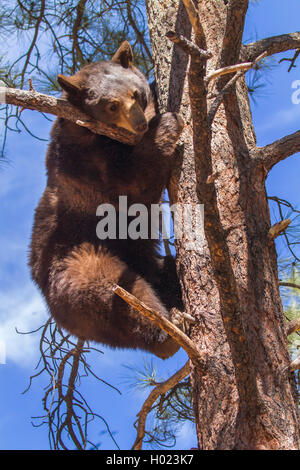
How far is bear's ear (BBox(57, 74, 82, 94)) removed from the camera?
10.5 ft

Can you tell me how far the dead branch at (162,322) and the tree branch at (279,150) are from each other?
1.01 m

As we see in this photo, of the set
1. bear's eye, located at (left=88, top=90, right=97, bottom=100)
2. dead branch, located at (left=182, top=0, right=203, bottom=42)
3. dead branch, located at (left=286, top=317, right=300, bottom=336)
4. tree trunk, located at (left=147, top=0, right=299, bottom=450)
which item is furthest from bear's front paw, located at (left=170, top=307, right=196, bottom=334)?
bear's eye, located at (left=88, top=90, right=97, bottom=100)

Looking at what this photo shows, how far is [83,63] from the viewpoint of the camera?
459 cm

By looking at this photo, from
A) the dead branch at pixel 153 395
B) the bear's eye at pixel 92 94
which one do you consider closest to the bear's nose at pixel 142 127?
the bear's eye at pixel 92 94

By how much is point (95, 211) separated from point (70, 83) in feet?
2.86

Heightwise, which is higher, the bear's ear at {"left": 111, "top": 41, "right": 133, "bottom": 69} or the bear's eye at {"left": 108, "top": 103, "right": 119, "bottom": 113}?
the bear's ear at {"left": 111, "top": 41, "right": 133, "bottom": 69}

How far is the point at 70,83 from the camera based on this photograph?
3199mm

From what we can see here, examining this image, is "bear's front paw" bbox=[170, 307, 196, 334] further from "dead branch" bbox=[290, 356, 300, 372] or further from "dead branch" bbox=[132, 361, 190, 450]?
"dead branch" bbox=[290, 356, 300, 372]

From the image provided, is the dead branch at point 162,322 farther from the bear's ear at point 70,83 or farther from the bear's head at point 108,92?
the bear's ear at point 70,83

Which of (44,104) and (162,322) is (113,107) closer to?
(44,104)

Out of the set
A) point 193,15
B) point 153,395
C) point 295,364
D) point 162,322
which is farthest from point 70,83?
point 295,364

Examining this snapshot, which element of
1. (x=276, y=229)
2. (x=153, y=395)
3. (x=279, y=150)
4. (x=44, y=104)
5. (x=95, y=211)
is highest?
(x=95, y=211)

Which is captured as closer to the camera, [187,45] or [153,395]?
[187,45]

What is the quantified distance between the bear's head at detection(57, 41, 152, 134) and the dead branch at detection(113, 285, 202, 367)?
136cm
